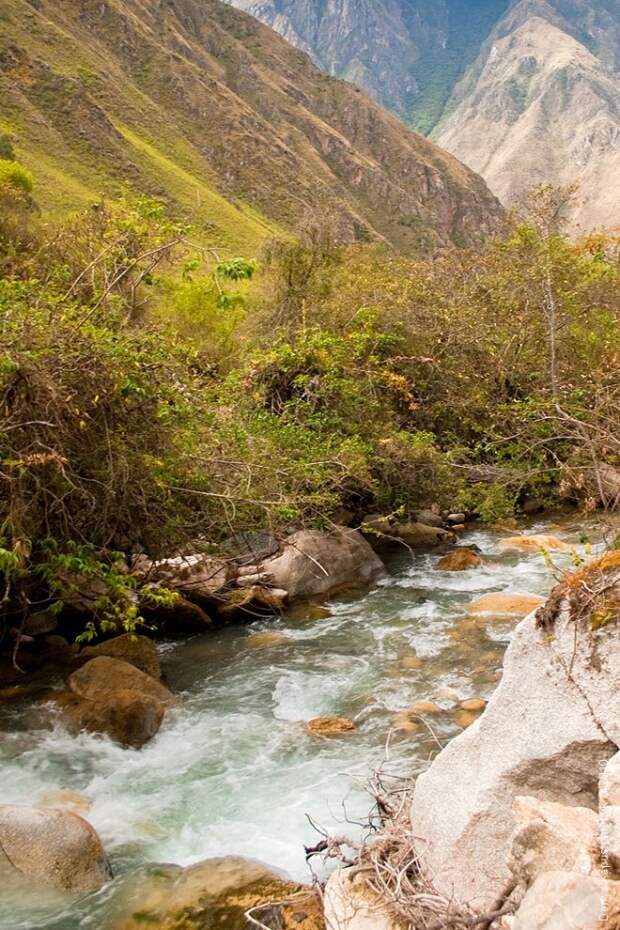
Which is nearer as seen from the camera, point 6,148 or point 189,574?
point 189,574

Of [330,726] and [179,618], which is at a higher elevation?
[330,726]

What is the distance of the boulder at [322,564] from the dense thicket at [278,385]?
0.65 meters

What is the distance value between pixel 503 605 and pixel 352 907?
29.6ft

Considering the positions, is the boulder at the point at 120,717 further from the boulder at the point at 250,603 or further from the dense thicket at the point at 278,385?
the boulder at the point at 250,603

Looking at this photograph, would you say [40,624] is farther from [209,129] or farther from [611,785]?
[209,129]

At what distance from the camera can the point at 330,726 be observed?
31.4 feet

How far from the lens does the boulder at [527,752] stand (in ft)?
16.7

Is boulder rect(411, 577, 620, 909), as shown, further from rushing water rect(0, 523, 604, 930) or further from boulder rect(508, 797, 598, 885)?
rushing water rect(0, 523, 604, 930)

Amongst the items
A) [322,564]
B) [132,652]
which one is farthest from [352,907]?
[322,564]

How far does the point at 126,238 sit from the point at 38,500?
167 inches

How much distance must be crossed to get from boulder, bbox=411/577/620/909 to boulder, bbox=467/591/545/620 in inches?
308

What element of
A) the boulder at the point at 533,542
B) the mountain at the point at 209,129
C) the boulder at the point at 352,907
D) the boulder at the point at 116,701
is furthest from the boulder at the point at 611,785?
the mountain at the point at 209,129

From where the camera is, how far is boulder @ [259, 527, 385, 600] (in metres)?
14.9

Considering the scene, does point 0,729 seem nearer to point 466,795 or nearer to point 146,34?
point 466,795
